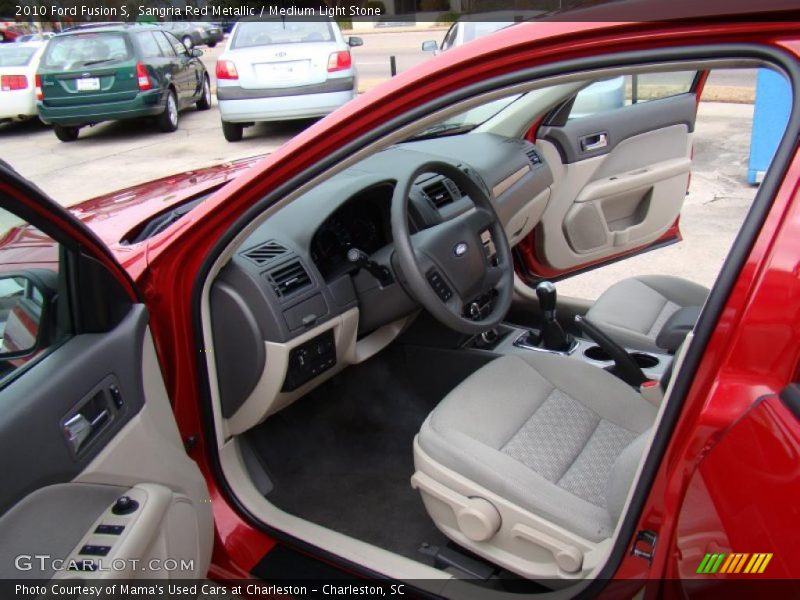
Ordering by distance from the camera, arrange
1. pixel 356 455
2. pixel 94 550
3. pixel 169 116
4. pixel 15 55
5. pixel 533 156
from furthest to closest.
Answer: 1. pixel 15 55
2. pixel 169 116
3. pixel 533 156
4. pixel 356 455
5. pixel 94 550

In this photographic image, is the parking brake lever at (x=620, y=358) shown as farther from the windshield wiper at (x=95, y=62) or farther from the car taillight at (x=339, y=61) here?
the windshield wiper at (x=95, y=62)

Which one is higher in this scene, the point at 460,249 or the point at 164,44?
the point at 164,44

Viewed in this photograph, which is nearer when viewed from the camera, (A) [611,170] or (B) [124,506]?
(B) [124,506]

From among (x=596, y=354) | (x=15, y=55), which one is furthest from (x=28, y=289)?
(x=15, y=55)

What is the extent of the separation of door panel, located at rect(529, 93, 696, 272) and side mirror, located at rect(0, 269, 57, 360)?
7.29ft

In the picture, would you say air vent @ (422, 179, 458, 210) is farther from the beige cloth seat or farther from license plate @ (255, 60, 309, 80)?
license plate @ (255, 60, 309, 80)

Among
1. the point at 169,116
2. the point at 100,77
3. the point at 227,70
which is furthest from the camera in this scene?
the point at 169,116

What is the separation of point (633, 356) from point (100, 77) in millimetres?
8701

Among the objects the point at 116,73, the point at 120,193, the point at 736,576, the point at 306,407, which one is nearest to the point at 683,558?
the point at 736,576

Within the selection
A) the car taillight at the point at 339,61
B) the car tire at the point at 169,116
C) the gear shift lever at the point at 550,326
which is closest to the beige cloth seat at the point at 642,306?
the gear shift lever at the point at 550,326

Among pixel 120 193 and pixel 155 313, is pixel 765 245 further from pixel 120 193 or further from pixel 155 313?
pixel 120 193

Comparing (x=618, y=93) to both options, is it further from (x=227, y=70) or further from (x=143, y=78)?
(x=143, y=78)

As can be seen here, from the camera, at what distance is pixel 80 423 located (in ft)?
4.43

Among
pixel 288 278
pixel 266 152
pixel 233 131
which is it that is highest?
pixel 288 278
